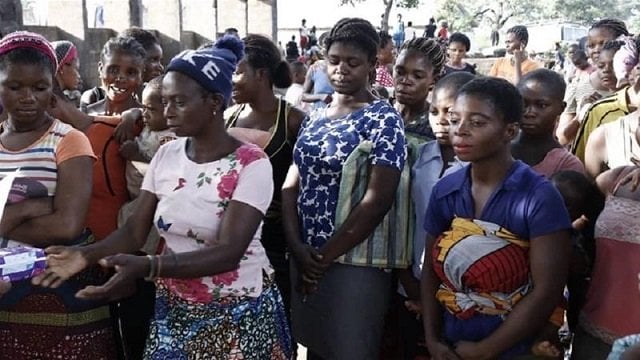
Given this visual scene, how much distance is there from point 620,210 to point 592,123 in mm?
1496

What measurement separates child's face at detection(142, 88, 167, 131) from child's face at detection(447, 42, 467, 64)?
621 cm

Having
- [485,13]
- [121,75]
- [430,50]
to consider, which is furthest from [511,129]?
[485,13]

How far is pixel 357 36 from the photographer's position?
3223 millimetres

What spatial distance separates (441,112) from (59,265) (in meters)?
1.70

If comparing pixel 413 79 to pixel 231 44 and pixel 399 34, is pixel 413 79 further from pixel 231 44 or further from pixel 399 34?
pixel 399 34

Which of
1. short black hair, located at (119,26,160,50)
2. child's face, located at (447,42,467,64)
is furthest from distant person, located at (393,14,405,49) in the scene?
short black hair, located at (119,26,160,50)

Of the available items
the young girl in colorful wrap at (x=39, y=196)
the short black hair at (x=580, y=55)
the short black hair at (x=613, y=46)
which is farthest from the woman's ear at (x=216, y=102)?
the short black hair at (x=580, y=55)

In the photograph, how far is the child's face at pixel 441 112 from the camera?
10.4ft

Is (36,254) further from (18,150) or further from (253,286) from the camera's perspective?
(253,286)

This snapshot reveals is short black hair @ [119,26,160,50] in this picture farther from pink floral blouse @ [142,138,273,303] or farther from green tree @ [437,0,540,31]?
green tree @ [437,0,540,31]

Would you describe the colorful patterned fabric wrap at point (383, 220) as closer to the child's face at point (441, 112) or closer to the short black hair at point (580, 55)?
the child's face at point (441, 112)

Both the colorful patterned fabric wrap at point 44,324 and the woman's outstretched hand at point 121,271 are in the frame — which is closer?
the woman's outstretched hand at point 121,271

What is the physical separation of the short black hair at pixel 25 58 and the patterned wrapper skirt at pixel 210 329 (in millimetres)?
888

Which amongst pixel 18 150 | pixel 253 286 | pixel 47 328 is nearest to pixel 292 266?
pixel 253 286
